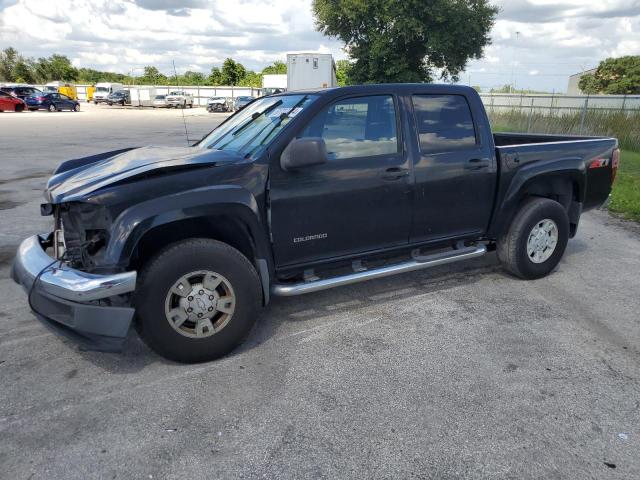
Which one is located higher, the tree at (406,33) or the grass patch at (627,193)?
the tree at (406,33)

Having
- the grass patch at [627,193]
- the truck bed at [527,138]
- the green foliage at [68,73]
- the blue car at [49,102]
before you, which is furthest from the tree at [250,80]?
the truck bed at [527,138]

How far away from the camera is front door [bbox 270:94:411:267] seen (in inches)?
146

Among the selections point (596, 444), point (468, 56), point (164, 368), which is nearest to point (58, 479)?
point (164, 368)

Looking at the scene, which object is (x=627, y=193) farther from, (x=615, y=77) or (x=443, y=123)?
(x=615, y=77)

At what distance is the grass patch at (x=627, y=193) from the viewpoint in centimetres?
824

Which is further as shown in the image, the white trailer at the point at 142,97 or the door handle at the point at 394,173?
the white trailer at the point at 142,97

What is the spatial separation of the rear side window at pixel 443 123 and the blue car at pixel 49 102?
4156 centimetres

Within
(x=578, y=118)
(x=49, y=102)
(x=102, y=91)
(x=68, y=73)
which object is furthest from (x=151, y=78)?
(x=578, y=118)

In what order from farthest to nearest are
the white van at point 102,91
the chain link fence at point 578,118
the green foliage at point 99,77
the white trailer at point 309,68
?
the green foliage at point 99,77 < the white van at point 102,91 < the white trailer at point 309,68 < the chain link fence at point 578,118

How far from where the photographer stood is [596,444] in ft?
8.75

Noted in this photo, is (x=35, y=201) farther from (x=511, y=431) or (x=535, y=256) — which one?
(x=511, y=431)

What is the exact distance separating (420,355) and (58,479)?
2343 millimetres

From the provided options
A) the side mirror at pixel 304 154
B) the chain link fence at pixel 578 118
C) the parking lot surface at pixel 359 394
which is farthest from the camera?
the chain link fence at pixel 578 118

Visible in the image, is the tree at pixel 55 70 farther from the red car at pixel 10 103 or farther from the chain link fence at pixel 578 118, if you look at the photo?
the chain link fence at pixel 578 118
